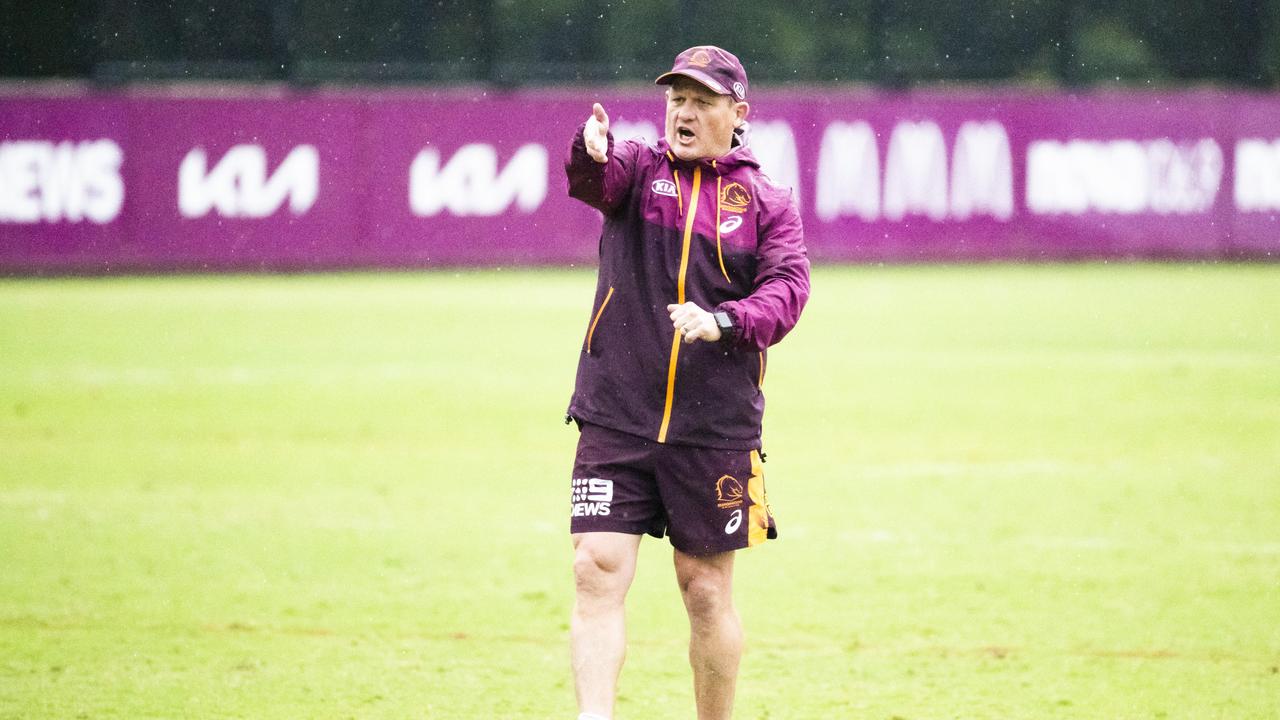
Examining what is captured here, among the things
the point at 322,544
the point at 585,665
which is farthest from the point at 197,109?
the point at 585,665

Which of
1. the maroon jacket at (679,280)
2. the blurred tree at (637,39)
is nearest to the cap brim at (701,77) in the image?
the maroon jacket at (679,280)

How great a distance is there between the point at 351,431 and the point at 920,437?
390 centimetres

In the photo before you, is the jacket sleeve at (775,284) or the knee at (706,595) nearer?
the jacket sleeve at (775,284)

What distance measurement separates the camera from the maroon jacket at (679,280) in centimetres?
500

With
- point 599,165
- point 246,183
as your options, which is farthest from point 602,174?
point 246,183

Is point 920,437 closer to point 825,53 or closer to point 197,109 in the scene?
point 197,109

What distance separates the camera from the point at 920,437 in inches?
474

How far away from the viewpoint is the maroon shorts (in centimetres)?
501

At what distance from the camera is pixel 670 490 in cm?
502

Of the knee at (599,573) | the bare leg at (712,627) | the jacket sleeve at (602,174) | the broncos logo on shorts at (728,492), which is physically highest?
the jacket sleeve at (602,174)

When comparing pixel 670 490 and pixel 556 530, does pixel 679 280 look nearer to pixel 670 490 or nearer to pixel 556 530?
pixel 670 490

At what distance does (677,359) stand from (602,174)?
559mm

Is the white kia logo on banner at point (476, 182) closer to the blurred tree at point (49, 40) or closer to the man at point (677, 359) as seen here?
the blurred tree at point (49, 40)

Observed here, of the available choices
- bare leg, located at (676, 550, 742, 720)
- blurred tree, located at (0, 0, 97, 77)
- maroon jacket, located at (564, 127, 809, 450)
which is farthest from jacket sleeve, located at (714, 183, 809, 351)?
blurred tree, located at (0, 0, 97, 77)
